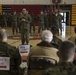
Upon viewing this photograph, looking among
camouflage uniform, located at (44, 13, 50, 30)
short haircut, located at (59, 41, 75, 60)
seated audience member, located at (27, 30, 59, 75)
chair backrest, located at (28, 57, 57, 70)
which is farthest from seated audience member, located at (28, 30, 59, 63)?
camouflage uniform, located at (44, 13, 50, 30)

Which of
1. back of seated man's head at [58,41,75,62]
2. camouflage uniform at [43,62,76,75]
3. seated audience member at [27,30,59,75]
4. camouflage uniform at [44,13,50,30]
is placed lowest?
camouflage uniform at [44,13,50,30]

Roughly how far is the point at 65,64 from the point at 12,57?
1.68 meters

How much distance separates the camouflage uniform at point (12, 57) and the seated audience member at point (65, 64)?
155 cm

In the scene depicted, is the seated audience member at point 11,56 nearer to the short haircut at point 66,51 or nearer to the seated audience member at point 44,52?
the seated audience member at point 44,52

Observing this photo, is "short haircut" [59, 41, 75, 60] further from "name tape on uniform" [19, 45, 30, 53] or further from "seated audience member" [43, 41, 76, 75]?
"name tape on uniform" [19, 45, 30, 53]

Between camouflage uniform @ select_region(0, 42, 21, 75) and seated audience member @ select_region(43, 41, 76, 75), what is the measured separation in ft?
5.10

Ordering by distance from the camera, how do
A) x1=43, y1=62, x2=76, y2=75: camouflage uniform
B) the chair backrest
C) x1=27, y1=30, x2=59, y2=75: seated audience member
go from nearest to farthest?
x1=43, y1=62, x2=76, y2=75: camouflage uniform → the chair backrest → x1=27, y1=30, x2=59, y2=75: seated audience member

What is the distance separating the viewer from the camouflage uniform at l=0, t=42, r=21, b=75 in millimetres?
4078

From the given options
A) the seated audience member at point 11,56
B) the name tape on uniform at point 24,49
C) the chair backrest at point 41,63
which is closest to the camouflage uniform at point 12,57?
the seated audience member at point 11,56

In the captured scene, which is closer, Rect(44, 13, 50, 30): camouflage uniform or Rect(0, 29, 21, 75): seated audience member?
Rect(0, 29, 21, 75): seated audience member

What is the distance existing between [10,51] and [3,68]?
0.97 ft

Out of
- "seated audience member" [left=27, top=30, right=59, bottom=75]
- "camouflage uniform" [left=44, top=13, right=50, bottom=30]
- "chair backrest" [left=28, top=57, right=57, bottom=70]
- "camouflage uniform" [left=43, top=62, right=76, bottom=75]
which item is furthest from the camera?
"camouflage uniform" [left=44, top=13, right=50, bottom=30]

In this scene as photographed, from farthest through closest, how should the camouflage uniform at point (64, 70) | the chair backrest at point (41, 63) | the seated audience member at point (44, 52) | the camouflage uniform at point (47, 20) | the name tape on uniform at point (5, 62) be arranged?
the camouflage uniform at point (47, 20) → the name tape on uniform at point (5, 62) → the seated audience member at point (44, 52) → the chair backrest at point (41, 63) → the camouflage uniform at point (64, 70)

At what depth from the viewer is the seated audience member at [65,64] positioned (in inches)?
101
